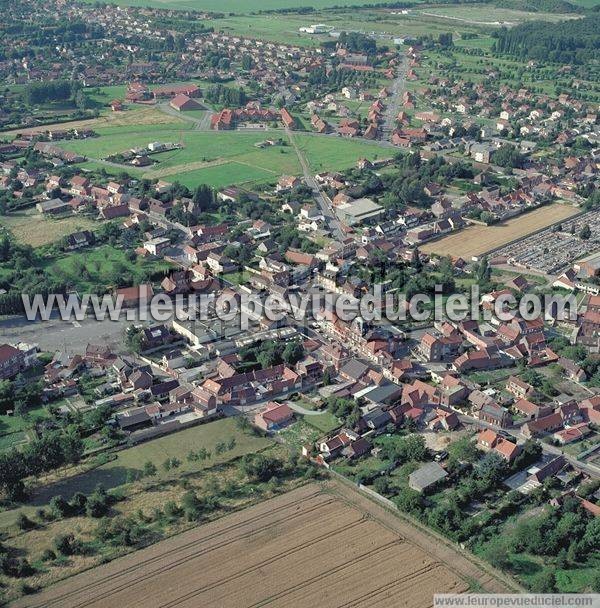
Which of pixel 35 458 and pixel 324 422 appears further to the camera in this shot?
pixel 324 422

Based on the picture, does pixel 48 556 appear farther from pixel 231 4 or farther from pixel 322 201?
pixel 231 4

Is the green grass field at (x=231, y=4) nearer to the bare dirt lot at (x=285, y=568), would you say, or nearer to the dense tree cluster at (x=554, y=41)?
the dense tree cluster at (x=554, y=41)

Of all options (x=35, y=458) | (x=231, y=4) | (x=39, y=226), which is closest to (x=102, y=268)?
(x=39, y=226)

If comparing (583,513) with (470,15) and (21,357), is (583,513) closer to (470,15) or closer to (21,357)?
(21,357)

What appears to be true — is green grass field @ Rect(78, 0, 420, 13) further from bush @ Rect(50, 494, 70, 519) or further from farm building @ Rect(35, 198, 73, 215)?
bush @ Rect(50, 494, 70, 519)

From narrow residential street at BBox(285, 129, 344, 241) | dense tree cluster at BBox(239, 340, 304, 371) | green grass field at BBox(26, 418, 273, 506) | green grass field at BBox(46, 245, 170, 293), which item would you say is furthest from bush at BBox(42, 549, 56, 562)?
narrow residential street at BBox(285, 129, 344, 241)

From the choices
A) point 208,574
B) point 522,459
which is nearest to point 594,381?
point 522,459

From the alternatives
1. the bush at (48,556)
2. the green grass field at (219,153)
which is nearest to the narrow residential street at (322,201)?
the green grass field at (219,153)
